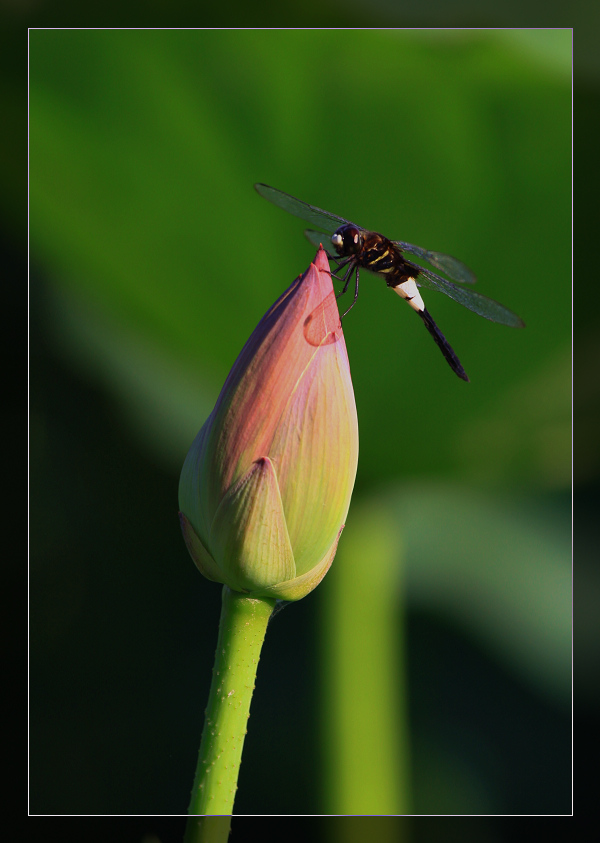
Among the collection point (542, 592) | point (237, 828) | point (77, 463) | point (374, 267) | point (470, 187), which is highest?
point (470, 187)

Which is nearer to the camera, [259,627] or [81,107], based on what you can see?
[259,627]

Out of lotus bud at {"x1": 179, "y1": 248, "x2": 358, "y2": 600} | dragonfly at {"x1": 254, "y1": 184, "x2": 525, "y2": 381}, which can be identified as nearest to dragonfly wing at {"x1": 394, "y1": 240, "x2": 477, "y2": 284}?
dragonfly at {"x1": 254, "y1": 184, "x2": 525, "y2": 381}

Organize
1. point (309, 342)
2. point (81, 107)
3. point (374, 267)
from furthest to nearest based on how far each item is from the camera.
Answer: point (81, 107) → point (374, 267) → point (309, 342)

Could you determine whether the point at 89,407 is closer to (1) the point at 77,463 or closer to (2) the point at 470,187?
(1) the point at 77,463

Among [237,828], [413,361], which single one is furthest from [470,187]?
[237,828]

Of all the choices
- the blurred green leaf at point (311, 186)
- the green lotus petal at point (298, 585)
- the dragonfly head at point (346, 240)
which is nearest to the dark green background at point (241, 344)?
the blurred green leaf at point (311, 186)

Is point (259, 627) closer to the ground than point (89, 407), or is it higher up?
closer to the ground

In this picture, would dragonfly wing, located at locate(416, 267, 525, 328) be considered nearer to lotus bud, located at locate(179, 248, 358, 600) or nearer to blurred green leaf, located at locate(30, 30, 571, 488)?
blurred green leaf, located at locate(30, 30, 571, 488)
